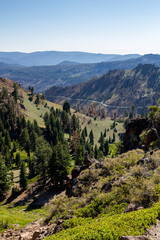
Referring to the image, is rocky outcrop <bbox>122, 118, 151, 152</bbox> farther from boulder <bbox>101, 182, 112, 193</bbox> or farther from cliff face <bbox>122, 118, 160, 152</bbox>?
boulder <bbox>101, 182, 112, 193</bbox>

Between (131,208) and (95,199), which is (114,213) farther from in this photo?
(95,199)

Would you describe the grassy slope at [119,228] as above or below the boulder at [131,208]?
above

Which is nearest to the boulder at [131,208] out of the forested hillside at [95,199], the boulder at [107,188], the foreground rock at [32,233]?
the forested hillside at [95,199]

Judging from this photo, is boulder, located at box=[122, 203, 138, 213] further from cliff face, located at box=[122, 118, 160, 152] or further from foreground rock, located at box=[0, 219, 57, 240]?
cliff face, located at box=[122, 118, 160, 152]

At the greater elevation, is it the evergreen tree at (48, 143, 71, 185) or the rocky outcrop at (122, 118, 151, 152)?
the rocky outcrop at (122, 118, 151, 152)

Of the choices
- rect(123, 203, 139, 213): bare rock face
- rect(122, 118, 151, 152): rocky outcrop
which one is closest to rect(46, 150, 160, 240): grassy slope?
rect(123, 203, 139, 213): bare rock face

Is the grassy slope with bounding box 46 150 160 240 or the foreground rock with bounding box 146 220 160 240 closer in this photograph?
the foreground rock with bounding box 146 220 160 240

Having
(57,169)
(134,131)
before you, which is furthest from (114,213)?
Result: (134,131)

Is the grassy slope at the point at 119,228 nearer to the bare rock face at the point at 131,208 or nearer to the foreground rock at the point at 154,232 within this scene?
the foreground rock at the point at 154,232

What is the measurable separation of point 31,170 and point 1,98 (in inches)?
4945

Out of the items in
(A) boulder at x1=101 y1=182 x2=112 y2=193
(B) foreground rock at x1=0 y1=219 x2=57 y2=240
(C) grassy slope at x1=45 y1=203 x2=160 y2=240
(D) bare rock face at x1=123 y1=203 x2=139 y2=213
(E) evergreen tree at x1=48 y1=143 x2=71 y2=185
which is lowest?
(E) evergreen tree at x1=48 y1=143 x2=71 y2=185

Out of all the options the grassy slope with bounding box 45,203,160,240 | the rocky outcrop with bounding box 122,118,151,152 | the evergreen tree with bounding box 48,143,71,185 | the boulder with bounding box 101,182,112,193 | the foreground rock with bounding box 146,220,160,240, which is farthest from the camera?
the rocky outcrop with bounding box 122,118,151,152

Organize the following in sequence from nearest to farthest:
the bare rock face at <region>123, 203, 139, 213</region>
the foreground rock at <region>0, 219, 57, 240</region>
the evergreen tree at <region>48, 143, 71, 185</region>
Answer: the bare rock face at <region>123, 203, 139, 213</region>
the foreground rock at <region>0, 219, 57, 240</region>
the evergreen tree at <region>48, 143, 71, 185</region>

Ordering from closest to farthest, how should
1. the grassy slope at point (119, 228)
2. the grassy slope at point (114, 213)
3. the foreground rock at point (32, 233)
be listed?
the grassy slope at point (119, 228), the grassy slope at point (114, 213), the foreground rock at point (32, 233)
